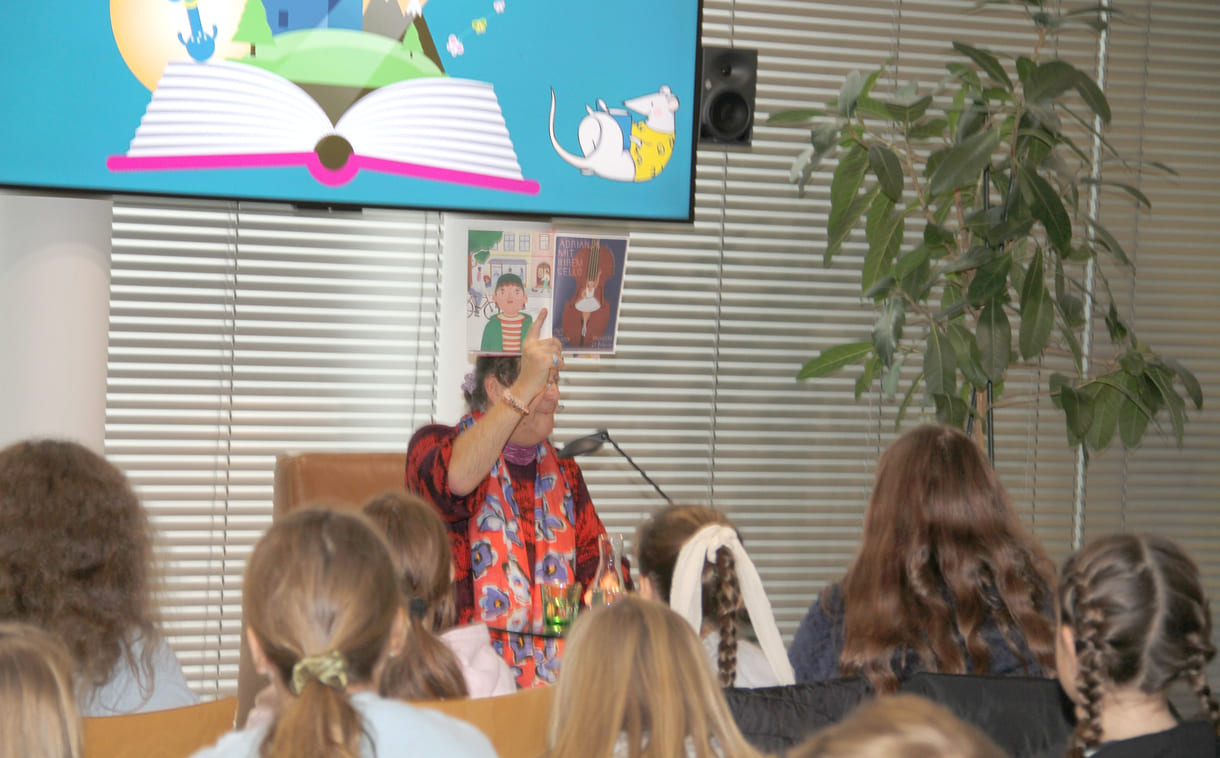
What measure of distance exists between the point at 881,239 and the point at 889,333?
0.37m

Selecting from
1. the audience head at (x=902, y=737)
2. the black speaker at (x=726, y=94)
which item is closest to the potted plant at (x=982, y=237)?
the black speaker at (x=726, y=94)

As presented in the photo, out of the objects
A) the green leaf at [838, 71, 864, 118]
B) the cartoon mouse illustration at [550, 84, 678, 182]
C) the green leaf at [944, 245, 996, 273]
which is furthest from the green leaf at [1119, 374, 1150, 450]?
the cartoon mouse illustration at [550, 84, 678, 182]

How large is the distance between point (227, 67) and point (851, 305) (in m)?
2.33

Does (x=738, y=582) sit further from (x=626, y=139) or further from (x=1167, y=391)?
(x=1167, y=391)

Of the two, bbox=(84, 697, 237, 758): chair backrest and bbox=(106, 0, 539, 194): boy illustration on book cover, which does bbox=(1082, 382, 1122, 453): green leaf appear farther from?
bbox=(84, 697, 237, 758): chair backrest

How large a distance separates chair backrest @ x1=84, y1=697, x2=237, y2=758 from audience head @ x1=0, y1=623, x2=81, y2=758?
14cm

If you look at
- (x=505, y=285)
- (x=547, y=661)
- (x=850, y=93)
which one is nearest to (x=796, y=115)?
(x=850, y=93)

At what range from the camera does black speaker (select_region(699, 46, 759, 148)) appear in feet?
12.2

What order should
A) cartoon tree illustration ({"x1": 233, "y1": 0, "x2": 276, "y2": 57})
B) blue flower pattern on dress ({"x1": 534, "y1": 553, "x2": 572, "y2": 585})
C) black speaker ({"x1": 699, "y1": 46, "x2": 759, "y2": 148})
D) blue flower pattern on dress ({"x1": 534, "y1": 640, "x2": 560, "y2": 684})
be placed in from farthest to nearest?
black speaker ({"x1": 699, "y1": 46, "x2": 759, "y2": 148}) → cartoon tree illustration ({"x1": 233, "y1": 0, "x2": 276, "y2": 57}) → blue flower pattern on dress ({"x1": 534, "y1": 553, "x2": 572, "y2": 585}) → blue flower pattern on dress ({"x1": 534, "y1": 640, "x2": 560, "y2": 684})

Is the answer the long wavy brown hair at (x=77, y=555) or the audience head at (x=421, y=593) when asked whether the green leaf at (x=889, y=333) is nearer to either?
the audience head at (x=421, y=593)

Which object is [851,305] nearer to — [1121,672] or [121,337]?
[121,337]

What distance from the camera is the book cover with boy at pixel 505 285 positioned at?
2.94 meters

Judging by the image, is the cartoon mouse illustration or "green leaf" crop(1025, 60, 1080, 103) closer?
"green leaf" crop(1025, 60, 1080, 103)

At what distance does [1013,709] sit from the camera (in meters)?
1.67
